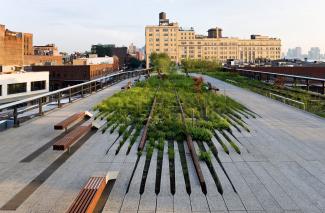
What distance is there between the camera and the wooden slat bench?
465 cm

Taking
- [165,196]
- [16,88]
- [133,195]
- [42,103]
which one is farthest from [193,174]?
[16,88]

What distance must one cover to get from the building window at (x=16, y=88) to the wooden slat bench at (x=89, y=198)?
166 feet

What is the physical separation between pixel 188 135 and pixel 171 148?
3.83ft

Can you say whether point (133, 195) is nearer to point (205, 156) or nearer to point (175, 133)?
point (205, 156)

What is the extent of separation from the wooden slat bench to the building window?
166 ft

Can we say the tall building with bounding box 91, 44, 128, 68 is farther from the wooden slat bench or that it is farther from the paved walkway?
the wooden slat bench

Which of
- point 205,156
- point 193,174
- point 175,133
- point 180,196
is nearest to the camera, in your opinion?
point 180,196

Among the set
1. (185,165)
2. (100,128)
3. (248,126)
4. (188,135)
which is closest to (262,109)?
(248,126)

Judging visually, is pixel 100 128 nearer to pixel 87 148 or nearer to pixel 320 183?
pixel 87 148

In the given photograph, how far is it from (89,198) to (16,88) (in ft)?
174

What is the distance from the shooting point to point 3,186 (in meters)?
6.30

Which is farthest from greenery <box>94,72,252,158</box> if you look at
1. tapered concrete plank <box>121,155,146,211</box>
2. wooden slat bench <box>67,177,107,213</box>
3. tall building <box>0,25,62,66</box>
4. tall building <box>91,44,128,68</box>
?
tall building <box>91,44,128,68</box>

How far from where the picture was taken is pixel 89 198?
499 centimetres

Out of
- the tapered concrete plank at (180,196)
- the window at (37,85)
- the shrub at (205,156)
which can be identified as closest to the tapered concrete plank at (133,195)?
the tapered concrete plank at (180,196)
